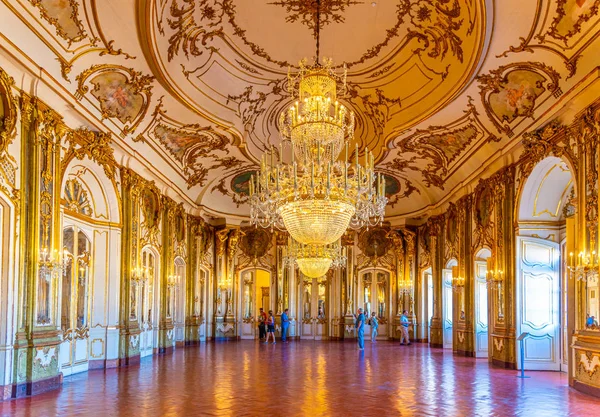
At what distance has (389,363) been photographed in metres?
14.3

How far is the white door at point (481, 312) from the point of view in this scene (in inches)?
638

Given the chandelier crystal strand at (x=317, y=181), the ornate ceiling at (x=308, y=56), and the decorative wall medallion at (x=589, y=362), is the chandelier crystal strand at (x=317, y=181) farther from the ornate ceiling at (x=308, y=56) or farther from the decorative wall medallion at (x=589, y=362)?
the decorative wall medallion at (x=589, y=362)

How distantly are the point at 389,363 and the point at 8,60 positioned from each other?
394 inches

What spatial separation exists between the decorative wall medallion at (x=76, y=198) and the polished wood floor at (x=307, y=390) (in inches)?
130

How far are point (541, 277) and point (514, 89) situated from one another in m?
4.22

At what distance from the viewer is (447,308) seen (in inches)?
779

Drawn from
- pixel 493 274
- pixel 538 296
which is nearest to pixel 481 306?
pixel 493 274

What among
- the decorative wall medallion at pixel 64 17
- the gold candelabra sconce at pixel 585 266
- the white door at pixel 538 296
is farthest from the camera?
the white door at pixel 538 296

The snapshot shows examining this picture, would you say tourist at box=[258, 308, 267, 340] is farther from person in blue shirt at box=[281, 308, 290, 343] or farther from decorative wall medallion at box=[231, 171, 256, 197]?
decorative wall medallion at box=[231, 171, 256, 197]

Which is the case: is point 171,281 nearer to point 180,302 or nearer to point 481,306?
point 180,302

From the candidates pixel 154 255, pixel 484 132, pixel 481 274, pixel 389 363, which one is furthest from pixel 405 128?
pixel 154 255

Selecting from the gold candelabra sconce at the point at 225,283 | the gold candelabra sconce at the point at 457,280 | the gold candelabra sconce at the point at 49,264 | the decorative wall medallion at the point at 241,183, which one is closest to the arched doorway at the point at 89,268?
the gold candelabra sconce at the point at 49,264

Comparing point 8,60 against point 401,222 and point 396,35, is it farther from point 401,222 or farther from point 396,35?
point 401,222

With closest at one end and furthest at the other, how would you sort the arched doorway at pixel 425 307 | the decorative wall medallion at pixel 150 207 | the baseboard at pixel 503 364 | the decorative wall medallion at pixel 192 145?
the baseboard at pixel 503 364 → the decorative wall medallion at pixel 192 145 → the decorative wall medallion at pixel 150 207 → the arched doorway at pixel 425 307
